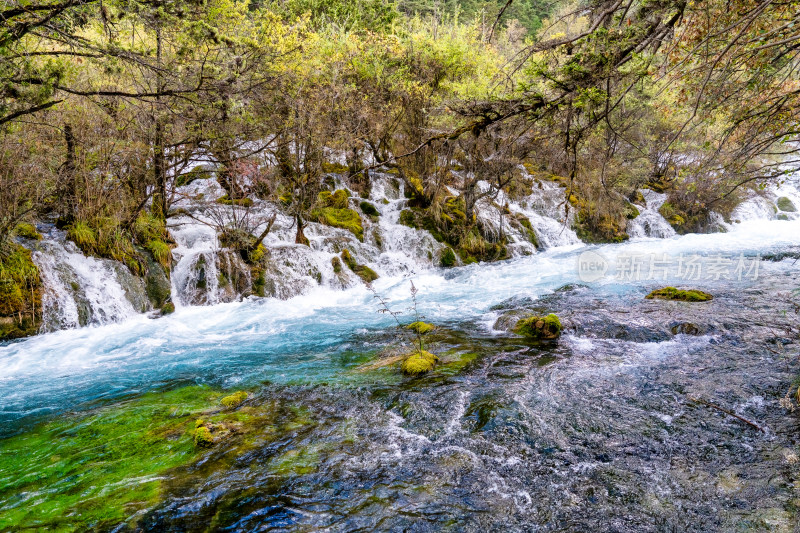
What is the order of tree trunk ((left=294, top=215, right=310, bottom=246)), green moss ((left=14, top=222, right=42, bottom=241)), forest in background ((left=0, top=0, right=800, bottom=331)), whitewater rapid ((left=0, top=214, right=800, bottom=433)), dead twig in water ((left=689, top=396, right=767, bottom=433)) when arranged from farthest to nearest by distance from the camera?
tree trunk ((left=294, top=215, right=310, bottom=246))
green moss ((left=14, top=222, right=42, bottom=241))
whitewater rapid ((left=0, top=214, right=800, bottom=433))
dead twig in water ((left=689, top=396, right=767, bottom=433))
forest in background ((left=0, top=0, right=800, bottom=331))

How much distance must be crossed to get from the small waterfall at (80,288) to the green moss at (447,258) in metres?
9.57

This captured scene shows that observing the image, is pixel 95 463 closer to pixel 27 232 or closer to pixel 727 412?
pixel 727 412

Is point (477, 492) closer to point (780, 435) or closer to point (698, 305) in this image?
point (780, 435)

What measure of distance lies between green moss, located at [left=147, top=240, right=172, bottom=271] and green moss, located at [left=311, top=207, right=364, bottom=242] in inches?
204

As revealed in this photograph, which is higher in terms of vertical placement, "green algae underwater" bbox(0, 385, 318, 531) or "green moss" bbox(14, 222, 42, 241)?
"green moss" bbox(14, 222, 42, 241)

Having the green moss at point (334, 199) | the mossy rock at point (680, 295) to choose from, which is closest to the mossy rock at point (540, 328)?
the mossy rock at point (680, 295)

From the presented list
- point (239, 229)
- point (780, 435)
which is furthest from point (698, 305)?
point (239, 229)

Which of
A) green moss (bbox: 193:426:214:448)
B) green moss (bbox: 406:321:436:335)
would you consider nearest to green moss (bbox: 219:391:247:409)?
green moss (bbox: 193:426:214:448)

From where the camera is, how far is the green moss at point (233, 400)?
17.6 feet

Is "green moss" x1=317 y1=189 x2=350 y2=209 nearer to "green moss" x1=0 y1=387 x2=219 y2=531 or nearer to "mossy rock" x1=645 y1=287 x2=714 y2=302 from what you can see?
"mossy rock" x1=645 y1=287 x2=714 y2=302

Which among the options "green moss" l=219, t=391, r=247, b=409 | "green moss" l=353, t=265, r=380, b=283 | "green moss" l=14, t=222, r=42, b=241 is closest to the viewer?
"green moss" l=219, t=391, r=247, b=409

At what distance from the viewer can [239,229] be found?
11.6m

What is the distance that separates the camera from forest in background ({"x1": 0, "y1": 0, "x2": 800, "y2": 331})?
3580 mm

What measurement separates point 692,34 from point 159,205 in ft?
39.9
